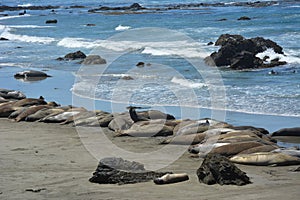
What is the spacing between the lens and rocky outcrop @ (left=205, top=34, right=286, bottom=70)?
22156mm

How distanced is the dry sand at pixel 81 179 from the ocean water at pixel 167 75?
384 cm

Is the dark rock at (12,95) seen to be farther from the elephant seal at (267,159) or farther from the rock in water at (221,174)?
the rock in water at (221,174)

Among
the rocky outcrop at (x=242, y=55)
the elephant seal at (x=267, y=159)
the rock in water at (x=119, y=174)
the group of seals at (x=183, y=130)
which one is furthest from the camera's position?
the rocky outcrop at (x=242, y=55)

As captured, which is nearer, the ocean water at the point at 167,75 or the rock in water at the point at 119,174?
the rock in water at the point at 119,174

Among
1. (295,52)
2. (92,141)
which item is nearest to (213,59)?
(295,52)

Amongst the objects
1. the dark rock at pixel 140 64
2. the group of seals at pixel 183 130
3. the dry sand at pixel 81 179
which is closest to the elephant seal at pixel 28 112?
the group of seals at pixel 183 130

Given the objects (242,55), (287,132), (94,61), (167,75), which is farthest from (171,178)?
(94,61)

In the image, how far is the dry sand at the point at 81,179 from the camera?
7.45 metres

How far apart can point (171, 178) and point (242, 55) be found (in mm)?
15015

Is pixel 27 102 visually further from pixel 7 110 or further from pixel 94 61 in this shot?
pixel 94 61

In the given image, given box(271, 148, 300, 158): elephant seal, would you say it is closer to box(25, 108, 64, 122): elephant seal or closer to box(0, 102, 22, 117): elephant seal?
box(25, 108, 64, 122): elephant seal

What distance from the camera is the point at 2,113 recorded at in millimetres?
14617

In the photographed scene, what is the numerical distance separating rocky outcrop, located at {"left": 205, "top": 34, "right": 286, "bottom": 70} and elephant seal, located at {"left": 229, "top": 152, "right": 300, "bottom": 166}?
41.9ft

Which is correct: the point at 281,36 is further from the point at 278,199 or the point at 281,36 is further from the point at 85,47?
the point at 278,199
